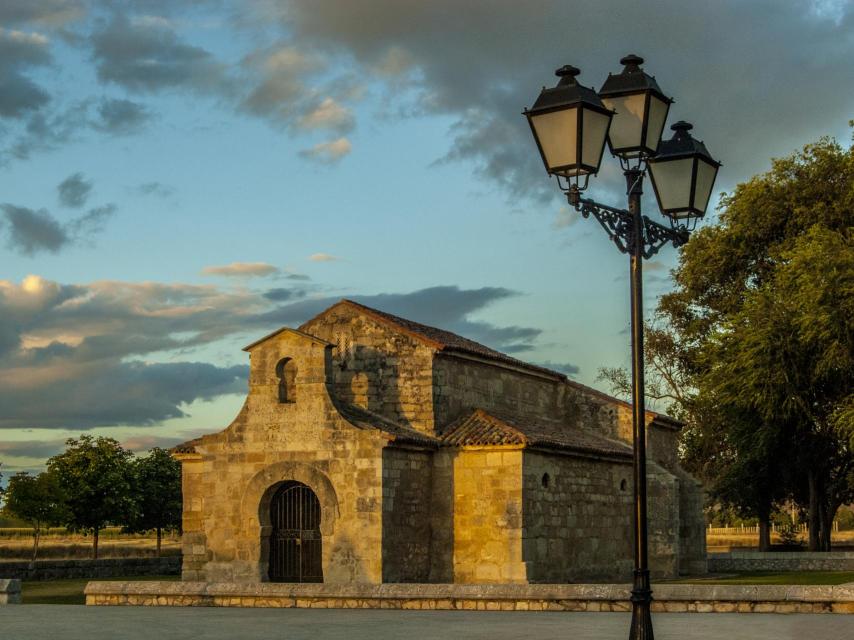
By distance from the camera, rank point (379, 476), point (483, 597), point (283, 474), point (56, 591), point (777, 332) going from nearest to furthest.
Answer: point (483, 597), point (379, 476), point (283, 474), point (56, 591), point (777, 332)

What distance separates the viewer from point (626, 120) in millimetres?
11938

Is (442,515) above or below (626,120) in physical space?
below

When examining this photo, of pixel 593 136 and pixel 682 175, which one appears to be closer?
pixel 593 136

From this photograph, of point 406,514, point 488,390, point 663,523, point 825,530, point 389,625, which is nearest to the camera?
point 389,625

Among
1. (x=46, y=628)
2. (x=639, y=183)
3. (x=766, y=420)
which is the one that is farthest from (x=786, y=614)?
(x=766, y=420)

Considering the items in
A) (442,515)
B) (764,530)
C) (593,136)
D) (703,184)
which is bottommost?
(764,530)

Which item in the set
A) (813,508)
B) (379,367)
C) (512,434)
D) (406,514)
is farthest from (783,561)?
(379,367)

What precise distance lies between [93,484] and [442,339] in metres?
23.5

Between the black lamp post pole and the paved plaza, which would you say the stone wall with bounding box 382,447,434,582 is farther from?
the black lamp post pole

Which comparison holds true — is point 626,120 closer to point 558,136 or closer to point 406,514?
point 558,136

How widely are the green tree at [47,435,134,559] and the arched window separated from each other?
22542 millimetres

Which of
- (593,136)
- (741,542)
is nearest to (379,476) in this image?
(593,136)

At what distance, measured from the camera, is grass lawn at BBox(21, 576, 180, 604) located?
29781mm

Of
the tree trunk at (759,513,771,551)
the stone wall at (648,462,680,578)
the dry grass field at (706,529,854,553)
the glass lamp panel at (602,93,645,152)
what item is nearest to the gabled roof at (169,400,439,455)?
the stone wall at (648,462,680,578)
